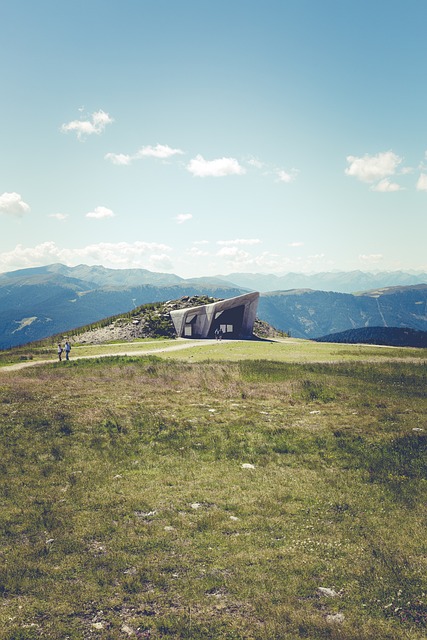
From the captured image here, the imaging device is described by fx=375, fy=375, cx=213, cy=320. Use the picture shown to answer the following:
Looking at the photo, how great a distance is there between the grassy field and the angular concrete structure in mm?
42810

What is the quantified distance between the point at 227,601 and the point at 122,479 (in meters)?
5.65

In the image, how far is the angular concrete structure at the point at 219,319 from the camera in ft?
204

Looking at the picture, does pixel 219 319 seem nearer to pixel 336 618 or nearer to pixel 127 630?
pixel 336 618

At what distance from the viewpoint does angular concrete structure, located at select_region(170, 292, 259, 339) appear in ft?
204

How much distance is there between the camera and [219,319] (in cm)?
6334

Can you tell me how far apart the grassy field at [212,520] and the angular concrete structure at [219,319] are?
140ft

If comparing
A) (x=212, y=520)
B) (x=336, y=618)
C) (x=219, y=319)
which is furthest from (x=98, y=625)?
(x=219, y=319)

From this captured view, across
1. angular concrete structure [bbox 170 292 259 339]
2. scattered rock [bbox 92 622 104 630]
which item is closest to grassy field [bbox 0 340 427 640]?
scattered rock [bbox 92 622 104 630]

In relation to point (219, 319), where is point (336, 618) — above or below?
below

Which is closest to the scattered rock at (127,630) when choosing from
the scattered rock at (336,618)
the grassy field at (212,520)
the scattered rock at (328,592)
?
the grassy field at (212,520)

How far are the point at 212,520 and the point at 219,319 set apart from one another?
54.8 m

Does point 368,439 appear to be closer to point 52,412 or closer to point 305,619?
point 305,619

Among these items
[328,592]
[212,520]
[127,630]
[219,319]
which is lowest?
[328,592]

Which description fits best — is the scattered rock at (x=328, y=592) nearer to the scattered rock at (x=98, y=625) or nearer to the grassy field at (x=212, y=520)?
the grassy field at (x=212, y=520)
